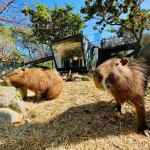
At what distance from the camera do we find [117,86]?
2533 millimetres

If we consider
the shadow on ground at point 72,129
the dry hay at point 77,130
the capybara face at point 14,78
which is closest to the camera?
the dry hay at point 77,130

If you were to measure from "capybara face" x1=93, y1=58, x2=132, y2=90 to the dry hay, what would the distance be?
30.6 inches

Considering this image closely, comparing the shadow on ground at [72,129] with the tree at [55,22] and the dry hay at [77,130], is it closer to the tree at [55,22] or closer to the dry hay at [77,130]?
the dry hay at [77,130]

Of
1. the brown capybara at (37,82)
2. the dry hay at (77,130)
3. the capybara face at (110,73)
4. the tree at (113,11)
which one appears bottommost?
the dry hay at (77,130)

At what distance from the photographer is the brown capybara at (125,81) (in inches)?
94.8

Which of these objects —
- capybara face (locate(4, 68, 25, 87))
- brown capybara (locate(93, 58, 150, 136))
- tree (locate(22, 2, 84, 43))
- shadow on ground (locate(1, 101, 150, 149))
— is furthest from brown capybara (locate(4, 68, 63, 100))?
tree (locate(22, 2, 84, 43))

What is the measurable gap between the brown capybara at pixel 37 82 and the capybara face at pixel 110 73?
2363mm

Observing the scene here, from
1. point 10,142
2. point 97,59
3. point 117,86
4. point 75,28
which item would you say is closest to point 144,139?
point 117,86

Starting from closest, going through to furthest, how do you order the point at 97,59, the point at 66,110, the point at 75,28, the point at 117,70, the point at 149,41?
the point at 117,70 → the point at 66,110 → the point at 149,41 → the point at 97,59 → the point at 75,28

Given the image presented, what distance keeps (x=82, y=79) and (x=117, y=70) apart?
6.14m

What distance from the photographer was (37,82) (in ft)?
14.8

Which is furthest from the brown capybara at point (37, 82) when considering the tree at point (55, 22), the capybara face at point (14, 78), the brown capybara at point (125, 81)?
the tree at point (55, 22)

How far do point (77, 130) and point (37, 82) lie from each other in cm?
198

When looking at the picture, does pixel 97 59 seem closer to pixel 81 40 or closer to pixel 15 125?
pixel 81 40
